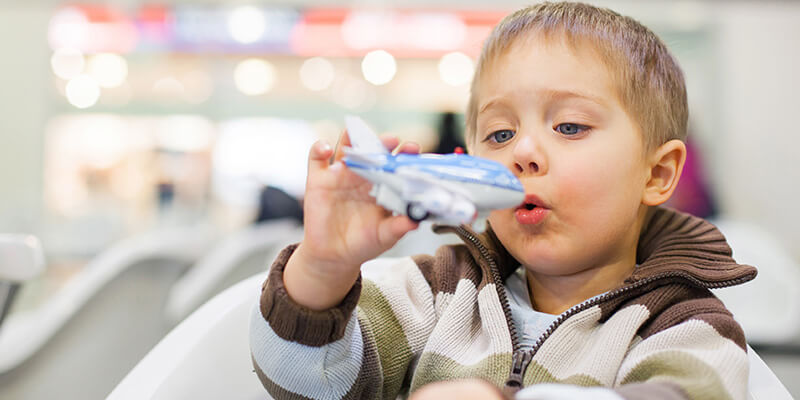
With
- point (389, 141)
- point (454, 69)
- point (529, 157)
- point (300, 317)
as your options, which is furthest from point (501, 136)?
point (454, 69)

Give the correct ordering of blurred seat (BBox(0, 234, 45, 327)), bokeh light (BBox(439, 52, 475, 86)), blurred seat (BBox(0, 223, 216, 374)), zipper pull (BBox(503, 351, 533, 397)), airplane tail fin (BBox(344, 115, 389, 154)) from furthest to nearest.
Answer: bokeh light (BBox(439, 52, 475, 86))
blurred seat (BBox(0, 223, 216, 374))
blurred seat (BBox(0, 234, 45, 327))
zipper pull (BBox(503, 351, 533, 397))
airplane tail fin (BBox(344, 115, 389, 154))

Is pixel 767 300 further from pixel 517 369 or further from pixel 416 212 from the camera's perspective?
pixel 416 212

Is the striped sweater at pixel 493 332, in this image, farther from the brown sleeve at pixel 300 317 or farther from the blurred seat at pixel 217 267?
the blurred seat at pixel 217 267

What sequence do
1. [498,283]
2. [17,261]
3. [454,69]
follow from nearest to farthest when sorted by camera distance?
[498,283] < [17,261] < [454,69]

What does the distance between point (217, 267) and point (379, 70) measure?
2.51m

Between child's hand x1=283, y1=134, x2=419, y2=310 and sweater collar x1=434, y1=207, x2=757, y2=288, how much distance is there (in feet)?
0.69

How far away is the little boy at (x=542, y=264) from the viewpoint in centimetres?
61

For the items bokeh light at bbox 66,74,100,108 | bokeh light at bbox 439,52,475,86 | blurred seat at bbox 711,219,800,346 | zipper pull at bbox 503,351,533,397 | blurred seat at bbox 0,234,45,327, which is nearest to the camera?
zipper pull at bbox 503,351,533,397

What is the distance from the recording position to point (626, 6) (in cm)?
374

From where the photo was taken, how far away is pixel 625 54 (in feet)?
2.46

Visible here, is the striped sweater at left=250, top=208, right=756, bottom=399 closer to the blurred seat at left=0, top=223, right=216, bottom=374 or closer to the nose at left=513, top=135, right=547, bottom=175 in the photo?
the nose at left=513, top=135, right=547, bottom=175

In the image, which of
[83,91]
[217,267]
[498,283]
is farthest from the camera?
[83,91]

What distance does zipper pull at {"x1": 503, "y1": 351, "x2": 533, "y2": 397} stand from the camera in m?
0.65

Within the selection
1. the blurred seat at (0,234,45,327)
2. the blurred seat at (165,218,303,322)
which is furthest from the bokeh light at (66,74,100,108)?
the blurred seat at (0,234,45,327)
